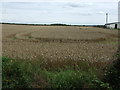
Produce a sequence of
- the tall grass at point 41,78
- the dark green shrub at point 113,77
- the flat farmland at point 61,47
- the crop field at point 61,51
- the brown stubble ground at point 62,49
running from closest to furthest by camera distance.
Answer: the tall grass at point 41,78, the dark green shrub at point 113,77, the crop field at point 61,51, the brown stubble ground at point 62,49, the flat farmland at point 61,47

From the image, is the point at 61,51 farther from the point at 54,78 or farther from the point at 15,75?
the point at 15,75

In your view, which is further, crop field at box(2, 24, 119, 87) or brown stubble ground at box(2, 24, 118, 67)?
brown stubble ground at box(2, 24, 118, 67)

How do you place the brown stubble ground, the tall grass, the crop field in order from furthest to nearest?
the brown stubble ground
the crop field
the tall grass

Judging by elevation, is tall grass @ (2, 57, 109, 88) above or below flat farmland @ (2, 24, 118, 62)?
below

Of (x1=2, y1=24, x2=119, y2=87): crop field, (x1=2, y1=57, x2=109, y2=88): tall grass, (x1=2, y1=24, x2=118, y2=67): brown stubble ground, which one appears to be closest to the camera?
(x1=2, y1=57, x2=109, y2=88): tall grass

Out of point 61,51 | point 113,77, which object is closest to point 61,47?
point 61,51

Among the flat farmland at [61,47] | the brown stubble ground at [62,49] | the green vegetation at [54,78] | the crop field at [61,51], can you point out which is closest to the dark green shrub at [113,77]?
the green vegetation at [54,78]

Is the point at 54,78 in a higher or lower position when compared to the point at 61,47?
lower

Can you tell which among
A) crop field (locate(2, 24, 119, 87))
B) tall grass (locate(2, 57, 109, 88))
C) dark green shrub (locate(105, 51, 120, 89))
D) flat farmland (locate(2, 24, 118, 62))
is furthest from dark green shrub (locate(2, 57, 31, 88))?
dark green shrub (locate(105, 51, 120, 89))

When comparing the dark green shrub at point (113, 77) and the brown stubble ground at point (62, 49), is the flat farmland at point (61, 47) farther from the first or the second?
the dark green shrub at point (113, 77)

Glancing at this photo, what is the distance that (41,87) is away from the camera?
19.1ft

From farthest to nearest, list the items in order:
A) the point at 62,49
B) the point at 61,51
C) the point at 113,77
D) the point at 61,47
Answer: the point at 61,47
the point at 62,49
the point at 61,51
the point at 113,77

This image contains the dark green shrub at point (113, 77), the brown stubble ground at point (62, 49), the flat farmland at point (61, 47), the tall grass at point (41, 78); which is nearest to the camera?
the tall grass at point (41, 78)

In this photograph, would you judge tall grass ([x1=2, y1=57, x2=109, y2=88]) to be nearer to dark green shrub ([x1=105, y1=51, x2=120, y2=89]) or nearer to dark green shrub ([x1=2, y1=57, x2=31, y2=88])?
dark green shrub ([x1=2, y1=57, x2=31, y2=88])
